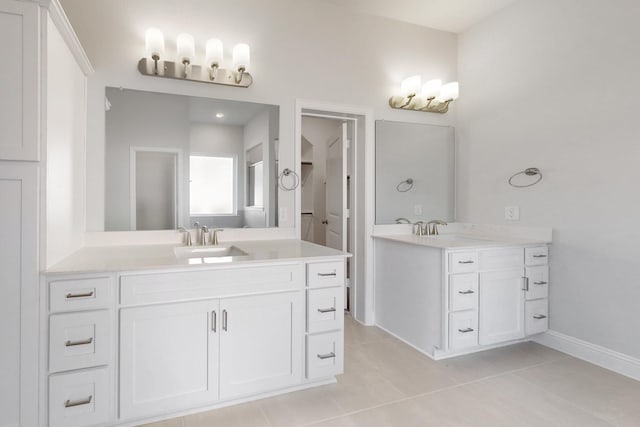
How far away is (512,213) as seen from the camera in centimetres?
291

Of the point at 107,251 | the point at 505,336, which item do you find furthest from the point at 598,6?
the point at 107,251

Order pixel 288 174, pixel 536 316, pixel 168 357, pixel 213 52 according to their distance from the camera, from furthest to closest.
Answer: pixel 288 174 < pixel 536 316 < pixel 213 52 < pixel 168 357

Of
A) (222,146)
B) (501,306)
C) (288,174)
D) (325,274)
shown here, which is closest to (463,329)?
(501,306)

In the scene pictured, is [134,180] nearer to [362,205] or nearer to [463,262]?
[362,205]

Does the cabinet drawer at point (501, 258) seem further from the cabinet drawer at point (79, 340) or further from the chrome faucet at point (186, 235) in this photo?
the cabinet drawer at point (79, 340)

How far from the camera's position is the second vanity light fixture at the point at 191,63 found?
7.48 feet

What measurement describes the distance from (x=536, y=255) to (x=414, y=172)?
1.20 metres

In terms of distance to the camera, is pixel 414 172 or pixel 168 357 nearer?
pixel 168 357

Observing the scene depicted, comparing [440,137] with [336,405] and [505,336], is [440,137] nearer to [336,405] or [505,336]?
[505,336]

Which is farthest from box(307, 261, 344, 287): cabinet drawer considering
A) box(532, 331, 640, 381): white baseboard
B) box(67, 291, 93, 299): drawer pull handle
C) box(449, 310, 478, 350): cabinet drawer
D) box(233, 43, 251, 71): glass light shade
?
box(532, 331, 640, 381): white baseboard

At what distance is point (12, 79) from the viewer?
146 centimetres

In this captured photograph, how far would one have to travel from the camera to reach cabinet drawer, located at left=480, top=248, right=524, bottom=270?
2.49 metres

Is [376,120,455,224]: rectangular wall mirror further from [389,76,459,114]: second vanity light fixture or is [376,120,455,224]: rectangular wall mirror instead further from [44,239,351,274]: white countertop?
[44,239,351,274]: white countertop

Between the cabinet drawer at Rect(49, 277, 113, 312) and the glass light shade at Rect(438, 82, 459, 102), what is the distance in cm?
295
